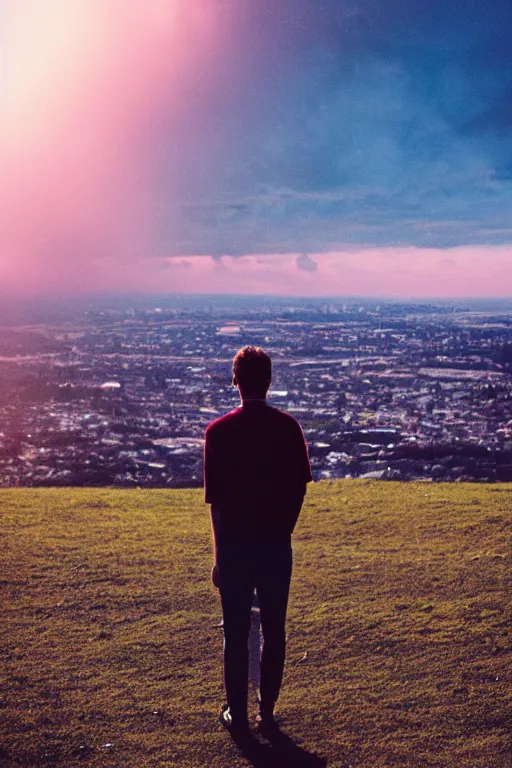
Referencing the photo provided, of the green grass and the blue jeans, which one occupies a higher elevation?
the blue jeans

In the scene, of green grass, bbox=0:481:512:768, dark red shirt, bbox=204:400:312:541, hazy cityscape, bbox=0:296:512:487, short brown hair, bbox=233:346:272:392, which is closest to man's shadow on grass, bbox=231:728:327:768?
green grass, bbox=0:481:512:768

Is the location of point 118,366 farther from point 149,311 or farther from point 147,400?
point 149,311

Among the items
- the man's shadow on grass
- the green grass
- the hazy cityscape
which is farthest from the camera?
the hazy cityscape

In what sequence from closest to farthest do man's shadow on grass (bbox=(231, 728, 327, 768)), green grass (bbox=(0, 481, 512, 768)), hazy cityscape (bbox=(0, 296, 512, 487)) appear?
man's shadow on grass (bbox=(231, 728, 327, 768)) → green grass (bbox=(0, 481, 512, 768)) → hazy cityscape (bbox=(0, 296, 512, 487))

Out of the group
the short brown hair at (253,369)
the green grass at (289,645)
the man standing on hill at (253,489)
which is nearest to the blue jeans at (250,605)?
the man standing on hill at (253,489)

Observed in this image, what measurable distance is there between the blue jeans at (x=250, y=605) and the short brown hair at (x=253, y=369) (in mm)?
852

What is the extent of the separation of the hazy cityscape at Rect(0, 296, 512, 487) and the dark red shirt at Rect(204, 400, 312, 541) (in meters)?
8.80

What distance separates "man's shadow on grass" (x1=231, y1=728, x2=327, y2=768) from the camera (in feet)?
10.8

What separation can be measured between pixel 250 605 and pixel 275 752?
2.60ft

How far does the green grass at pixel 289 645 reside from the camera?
3441 mm

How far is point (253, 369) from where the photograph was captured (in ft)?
10.9

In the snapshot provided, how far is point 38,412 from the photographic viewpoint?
20.0m

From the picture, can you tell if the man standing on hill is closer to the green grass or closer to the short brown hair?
the short brown hair

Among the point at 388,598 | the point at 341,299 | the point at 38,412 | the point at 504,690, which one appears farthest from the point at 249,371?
the point at 341,299
